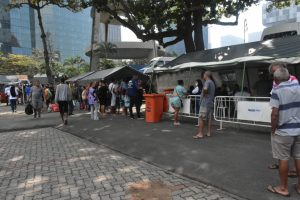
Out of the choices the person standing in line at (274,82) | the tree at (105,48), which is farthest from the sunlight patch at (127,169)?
the tree at (105,48)

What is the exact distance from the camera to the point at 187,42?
19.4m

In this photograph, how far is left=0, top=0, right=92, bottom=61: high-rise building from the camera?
105m

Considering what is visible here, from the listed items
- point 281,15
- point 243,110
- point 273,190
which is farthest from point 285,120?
point 281,15

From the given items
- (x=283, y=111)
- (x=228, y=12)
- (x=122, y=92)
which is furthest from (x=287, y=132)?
(x=228, y=12)

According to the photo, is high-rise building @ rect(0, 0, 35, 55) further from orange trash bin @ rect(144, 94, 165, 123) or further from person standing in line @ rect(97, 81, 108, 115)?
orange trash bin @ rect(144, 94, 165, 123)

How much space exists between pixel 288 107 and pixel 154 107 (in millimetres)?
8770

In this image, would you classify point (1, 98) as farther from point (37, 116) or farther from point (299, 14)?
point (299, 14)

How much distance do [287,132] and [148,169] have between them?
293cm

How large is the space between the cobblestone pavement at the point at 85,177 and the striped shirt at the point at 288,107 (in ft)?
4.20

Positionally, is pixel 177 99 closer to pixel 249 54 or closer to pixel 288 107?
pixel 249 54

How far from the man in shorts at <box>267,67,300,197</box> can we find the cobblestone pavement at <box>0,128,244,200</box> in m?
0.93

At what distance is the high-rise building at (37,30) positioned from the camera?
10456cm

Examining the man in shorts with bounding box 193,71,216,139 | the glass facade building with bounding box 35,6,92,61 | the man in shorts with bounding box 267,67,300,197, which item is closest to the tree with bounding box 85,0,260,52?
the man in shorts with bounding box 193,71,216,139

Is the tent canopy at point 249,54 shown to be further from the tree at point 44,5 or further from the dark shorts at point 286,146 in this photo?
the tree at point 44,5
